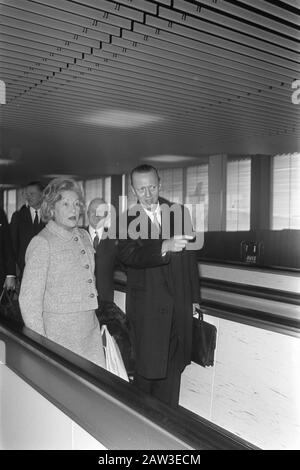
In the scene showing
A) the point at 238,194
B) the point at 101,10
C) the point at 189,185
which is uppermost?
the point at 101,10

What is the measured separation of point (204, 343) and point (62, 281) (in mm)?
1034

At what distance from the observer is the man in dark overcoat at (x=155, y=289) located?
2.84 m

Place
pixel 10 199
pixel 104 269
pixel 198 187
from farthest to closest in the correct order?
pixel 10 199, pixel 198 187, pixel 104 269

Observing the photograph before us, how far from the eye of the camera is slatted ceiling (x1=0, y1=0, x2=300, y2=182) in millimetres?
4699

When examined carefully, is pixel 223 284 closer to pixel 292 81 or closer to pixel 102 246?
pixel 102 246

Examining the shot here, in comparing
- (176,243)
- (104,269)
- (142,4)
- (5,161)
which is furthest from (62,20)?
(5,161)

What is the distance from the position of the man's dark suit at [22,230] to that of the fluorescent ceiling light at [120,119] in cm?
342

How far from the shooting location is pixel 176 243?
2.58 metres

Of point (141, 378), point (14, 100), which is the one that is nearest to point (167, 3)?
point (141, 378)

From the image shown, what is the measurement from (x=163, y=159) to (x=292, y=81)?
332 inches

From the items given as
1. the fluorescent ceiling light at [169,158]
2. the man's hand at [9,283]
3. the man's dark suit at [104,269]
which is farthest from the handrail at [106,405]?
the fluorescent ceiling light at [169,158]

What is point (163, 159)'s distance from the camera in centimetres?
1500

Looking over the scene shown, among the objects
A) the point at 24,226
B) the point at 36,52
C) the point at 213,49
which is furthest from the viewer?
the point at 24,226

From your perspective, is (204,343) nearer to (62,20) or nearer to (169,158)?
(62,20)
